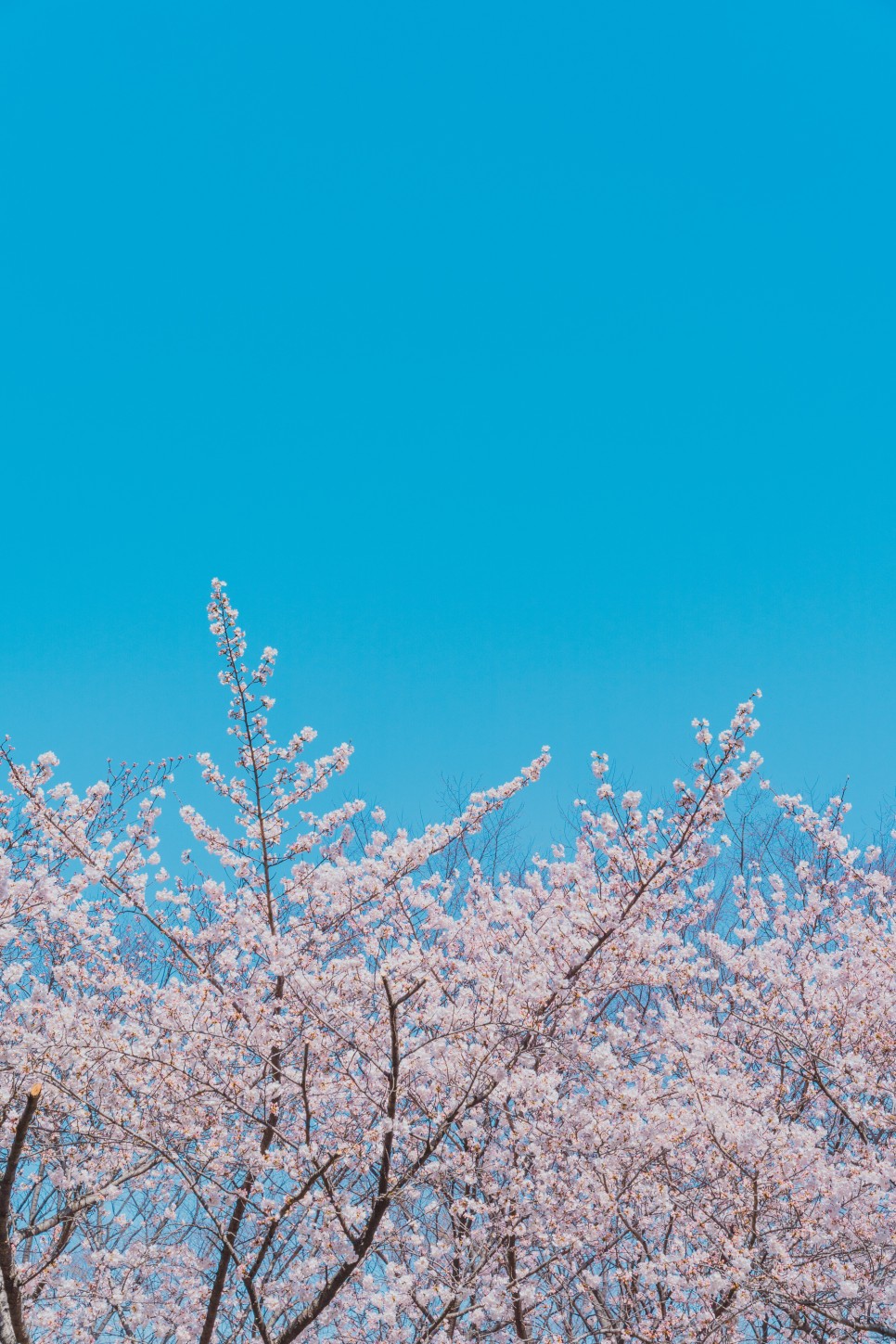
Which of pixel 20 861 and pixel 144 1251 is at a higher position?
pixel 20 861

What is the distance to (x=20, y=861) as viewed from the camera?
6.72 m

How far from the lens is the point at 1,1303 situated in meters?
6.41

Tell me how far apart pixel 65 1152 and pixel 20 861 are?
2.42 m

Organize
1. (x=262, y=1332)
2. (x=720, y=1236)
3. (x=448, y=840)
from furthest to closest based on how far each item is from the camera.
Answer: (x=448, y=840), (x=720, y=1236), (x=262, y=1332)

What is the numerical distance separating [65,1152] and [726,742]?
246 inches

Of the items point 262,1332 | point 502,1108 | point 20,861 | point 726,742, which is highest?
point 20,861

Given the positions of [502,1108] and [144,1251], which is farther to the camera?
[144,1251]

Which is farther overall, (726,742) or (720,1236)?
(720,1236)

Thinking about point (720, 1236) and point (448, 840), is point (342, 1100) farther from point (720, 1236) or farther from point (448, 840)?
point (720, 1236)

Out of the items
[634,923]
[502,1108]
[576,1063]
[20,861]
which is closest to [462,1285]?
[502,1108]

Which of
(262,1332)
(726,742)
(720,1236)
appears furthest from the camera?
(720,1236)

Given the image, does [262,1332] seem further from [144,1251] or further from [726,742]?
[726,742]

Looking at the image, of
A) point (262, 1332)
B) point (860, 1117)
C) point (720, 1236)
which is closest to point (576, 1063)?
point (720, 1236)

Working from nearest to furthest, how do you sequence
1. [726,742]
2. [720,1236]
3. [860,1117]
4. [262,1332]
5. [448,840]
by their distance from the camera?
[726,742] < [262,1332] < [720,1236] < [448,840] < [860,1117]
